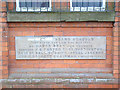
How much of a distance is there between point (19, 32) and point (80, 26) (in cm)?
166

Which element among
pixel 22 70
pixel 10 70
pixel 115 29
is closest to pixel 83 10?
pixel 115 29

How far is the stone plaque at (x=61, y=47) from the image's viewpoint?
3.62 metres

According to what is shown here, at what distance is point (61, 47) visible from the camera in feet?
12.0

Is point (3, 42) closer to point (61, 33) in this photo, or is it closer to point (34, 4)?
point (34, 4)

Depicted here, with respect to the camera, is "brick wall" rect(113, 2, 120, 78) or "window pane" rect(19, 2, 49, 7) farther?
"window pane" rect(19, 2, 49, 7)

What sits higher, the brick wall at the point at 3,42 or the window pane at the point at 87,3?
the window pane at the point at 87,3

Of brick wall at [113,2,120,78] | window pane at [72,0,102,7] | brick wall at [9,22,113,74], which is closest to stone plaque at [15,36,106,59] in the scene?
brick wall at [9,22,113,74]

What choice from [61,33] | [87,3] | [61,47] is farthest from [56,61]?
[87,3]

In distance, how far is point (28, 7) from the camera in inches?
145

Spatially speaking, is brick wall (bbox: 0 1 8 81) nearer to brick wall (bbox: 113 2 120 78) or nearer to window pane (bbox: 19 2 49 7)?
window pane (bbox: 19 2 49 7)

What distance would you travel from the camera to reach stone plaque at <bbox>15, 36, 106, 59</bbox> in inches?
143

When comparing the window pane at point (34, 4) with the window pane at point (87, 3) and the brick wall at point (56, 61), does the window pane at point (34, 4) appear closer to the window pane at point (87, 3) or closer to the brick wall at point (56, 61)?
the brick wall at point (56, 61)

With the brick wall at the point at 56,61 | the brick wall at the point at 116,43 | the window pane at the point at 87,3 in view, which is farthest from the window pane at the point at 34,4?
the brick wall at the point at 116,43

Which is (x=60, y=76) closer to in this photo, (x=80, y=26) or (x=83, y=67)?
(x=83, y=67)
